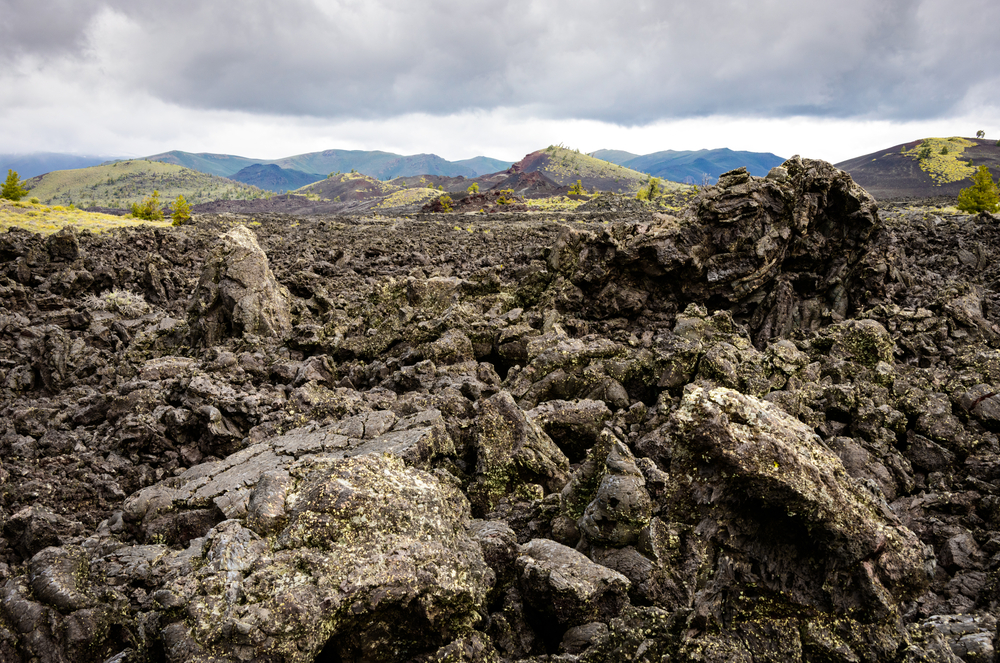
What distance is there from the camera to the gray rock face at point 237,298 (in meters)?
19.4

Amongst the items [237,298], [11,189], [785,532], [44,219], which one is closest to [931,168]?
[237,298]

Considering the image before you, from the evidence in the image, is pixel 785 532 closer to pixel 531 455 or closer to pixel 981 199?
pixel 531 455

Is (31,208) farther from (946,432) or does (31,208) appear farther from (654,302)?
(946,432)

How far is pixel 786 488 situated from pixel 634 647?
2.31m

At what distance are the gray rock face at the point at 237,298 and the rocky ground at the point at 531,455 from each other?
12cm

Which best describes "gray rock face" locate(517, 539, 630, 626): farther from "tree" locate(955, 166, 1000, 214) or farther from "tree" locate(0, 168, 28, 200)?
"tree" locate(0, 168, 28, 200)

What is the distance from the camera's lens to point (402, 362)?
16203mm

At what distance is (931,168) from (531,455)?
216m

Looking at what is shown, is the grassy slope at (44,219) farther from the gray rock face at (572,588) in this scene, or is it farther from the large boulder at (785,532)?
the large boulder at (785,532)

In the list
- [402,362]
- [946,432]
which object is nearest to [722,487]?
[946,432]

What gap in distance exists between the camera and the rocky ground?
5316 mm

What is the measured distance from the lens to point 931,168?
167 meters

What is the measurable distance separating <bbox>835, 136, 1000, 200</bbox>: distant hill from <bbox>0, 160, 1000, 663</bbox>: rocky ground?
151146 millimetres

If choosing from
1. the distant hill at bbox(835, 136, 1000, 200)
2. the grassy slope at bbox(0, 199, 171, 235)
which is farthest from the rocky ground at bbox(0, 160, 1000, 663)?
the distant hill at bbox(835, 136, 1000, 200)
